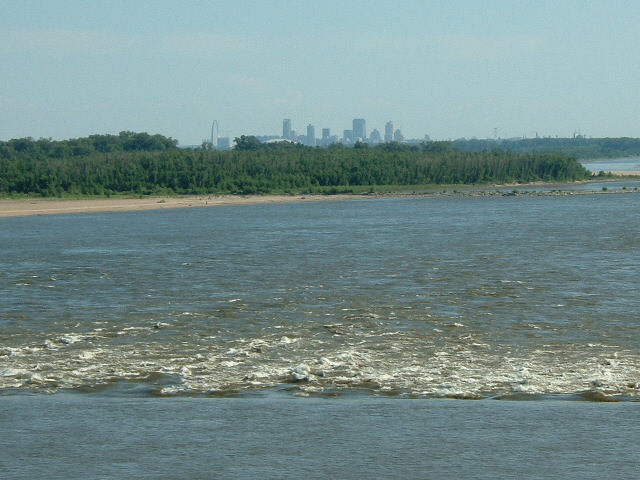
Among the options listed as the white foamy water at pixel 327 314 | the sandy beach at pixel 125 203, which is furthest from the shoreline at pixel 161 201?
the white foamy water at pixel 327 314

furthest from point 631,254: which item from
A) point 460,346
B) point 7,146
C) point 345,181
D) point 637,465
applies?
point 7,146

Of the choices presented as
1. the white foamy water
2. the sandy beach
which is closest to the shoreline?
the sandy beach

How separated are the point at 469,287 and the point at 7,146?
99.4 meters

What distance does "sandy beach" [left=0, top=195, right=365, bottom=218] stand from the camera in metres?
61.9

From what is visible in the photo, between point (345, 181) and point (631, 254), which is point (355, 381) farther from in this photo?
point (345, 181)

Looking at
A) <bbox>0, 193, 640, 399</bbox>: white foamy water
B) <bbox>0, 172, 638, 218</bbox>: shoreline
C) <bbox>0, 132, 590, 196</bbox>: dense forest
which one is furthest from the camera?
<bbox>0, 132, 590, 196</bbox>: dense forest

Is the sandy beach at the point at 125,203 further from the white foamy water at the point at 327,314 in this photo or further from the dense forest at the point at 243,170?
the white foamy water at the point at 327,314

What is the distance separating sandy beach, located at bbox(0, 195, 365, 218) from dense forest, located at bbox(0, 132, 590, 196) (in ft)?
9.29

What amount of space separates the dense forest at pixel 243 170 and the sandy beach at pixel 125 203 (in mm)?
2832

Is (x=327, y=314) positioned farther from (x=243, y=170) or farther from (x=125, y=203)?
(x=243, y=170)

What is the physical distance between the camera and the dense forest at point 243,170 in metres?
75.6

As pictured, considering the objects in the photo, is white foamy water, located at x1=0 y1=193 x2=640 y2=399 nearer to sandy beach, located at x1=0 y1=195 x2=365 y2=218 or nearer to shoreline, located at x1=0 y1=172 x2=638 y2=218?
sandy beach, located at x1=0 y1=195 x2=365 y2=218

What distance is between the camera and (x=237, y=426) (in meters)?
10.5

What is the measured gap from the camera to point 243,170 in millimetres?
84688
